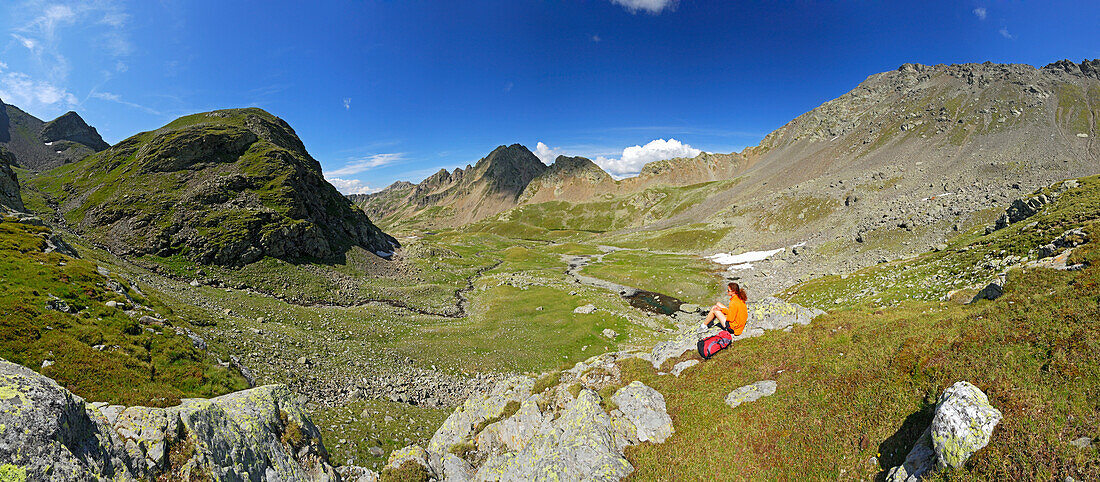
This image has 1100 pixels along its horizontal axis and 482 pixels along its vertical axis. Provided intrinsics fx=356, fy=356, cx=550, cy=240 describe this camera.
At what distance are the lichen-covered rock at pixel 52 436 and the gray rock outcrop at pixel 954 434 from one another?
21318 mm

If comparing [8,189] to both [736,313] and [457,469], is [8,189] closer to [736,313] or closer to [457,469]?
[457,469]

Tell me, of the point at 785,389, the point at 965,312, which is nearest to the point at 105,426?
the point at 785,389

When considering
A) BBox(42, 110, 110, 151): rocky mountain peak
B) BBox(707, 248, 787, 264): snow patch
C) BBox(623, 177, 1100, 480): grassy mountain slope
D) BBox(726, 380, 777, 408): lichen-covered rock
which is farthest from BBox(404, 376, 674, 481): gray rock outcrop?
BBox(42, 110, 110, 151): rocky mountain peak

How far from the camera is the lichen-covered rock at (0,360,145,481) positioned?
844 centimetres

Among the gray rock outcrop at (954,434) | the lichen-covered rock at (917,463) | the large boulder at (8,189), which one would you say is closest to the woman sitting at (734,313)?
the lichen-covered rock at (917,463)

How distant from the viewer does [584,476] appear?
13695mm

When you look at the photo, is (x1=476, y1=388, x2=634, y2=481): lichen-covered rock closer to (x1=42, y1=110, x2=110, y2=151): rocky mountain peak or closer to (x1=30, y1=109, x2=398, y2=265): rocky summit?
(x1=30, y1=109, x2=398, y2=265): rocky summit

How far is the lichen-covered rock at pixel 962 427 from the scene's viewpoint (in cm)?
844

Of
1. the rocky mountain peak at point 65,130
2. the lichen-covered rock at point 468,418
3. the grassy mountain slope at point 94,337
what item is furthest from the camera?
the rocky mountain peak at point 65,130

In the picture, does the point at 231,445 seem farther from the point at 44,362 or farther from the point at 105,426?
the point at 44,362

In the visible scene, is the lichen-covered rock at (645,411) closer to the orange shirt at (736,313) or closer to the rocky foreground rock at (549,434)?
the rocky foreground rock at (549,434)

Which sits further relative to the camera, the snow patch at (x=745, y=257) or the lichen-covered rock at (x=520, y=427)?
the snow patch at (x=745, y=257)

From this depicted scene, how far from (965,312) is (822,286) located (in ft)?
124

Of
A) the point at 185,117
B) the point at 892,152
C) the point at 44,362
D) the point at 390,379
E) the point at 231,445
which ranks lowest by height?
the point at 390,379
